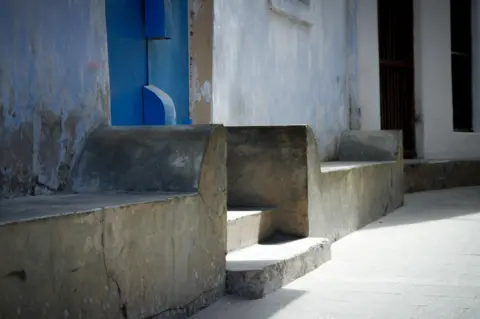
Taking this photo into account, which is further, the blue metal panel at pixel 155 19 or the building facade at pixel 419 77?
the building facade at pixel 419 77

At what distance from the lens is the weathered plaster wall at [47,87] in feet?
8.69

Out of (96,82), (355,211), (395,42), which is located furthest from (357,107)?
(96,82)

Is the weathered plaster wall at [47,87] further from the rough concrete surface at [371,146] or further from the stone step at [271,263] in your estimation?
the rough concrete surface at [371,146]

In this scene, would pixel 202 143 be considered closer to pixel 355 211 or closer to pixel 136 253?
pixel 136 253

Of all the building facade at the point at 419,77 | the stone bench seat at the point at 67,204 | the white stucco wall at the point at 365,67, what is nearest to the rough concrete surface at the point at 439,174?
the building facade at the point at 419,77

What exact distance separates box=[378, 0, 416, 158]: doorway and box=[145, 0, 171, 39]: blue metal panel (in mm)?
5350

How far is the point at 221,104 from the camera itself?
4.80m

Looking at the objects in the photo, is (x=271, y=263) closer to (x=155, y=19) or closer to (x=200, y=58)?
(x=155, y=19)

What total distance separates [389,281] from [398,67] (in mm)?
6055

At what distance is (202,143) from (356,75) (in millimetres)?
5224

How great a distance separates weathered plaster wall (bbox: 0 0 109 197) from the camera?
8.69 feet

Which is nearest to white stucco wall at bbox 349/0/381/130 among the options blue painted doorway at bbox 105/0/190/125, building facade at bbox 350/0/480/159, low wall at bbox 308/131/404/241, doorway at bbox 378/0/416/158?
building facade at bbox 350/0/480/159

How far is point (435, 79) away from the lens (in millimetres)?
9180

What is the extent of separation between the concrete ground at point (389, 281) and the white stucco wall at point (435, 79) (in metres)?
3.83
